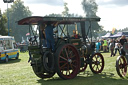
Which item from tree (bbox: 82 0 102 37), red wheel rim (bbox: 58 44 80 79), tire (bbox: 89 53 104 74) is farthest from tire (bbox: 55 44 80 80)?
tree (bbox: 82 0 102 37)

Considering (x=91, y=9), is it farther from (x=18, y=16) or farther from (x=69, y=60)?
(x=69, y=60)

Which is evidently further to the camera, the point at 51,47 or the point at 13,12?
the point at 13,12

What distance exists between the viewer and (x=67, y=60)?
30.8 ft

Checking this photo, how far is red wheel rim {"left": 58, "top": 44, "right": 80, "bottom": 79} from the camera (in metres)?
9.27

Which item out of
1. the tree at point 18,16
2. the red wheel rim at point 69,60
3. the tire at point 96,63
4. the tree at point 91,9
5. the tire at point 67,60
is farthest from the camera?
the tree at point 18,16

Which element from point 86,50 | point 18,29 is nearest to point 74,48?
point 86,50

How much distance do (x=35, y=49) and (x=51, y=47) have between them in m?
0.62

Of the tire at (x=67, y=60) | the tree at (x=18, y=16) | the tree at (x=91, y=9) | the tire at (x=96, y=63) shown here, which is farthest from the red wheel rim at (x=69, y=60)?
the tree at (x=18, y=16)

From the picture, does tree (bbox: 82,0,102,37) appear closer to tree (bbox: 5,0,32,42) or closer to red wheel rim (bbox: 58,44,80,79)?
tree (bbox: 5,0,32,42)

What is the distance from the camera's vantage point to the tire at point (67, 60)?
29.4 feet

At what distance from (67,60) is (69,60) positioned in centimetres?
8

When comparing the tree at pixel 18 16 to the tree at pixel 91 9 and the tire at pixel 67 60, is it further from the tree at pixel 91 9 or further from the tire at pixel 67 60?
the tire at pixel 67 60

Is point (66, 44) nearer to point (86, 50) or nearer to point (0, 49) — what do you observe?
point (86, 50)

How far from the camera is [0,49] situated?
21.8 metres
